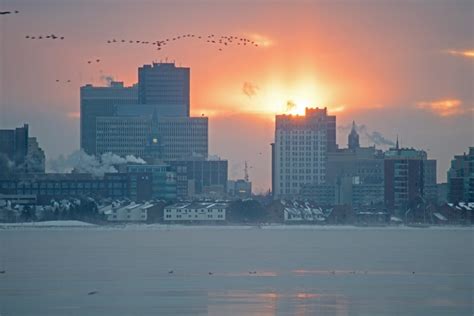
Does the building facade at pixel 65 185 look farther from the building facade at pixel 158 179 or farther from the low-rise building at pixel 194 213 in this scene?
the low-rise building at pixel 194 213

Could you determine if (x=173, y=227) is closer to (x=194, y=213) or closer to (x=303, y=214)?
(x=194, y=213)

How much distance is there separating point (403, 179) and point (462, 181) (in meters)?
9.01

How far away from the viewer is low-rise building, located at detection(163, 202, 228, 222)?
167375 millimetres

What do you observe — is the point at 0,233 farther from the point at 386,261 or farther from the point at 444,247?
the point at 386,261

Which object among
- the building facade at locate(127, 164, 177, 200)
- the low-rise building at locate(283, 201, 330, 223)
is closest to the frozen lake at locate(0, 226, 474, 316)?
the low-rise building at locate(283, 201, 330, 223)

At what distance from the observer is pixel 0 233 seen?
139 meters

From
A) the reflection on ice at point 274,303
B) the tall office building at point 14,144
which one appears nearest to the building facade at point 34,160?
the tall office building at point 14,144

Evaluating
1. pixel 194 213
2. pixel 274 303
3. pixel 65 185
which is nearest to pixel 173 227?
pixel 194 213

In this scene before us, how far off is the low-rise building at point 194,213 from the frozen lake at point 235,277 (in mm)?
48825

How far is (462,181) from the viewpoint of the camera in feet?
602

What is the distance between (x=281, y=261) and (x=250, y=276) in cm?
1276

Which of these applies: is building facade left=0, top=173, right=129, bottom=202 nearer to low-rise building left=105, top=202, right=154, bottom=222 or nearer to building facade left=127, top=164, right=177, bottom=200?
building facade left=127, top=164, right=177, bottom=200

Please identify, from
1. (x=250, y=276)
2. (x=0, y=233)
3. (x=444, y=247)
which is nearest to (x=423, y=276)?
(x=250, y=276)

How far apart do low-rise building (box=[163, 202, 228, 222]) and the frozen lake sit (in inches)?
1922
